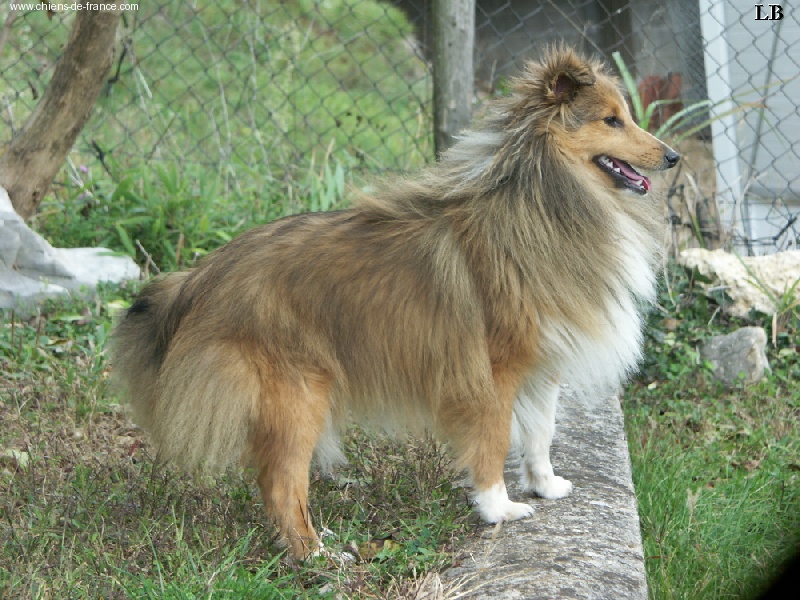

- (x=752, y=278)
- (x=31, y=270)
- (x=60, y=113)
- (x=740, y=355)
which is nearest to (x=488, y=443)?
(x=740, y=355)

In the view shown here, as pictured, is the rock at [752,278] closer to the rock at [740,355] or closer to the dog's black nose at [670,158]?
the rock at [740,355]

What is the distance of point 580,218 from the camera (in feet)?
10.6

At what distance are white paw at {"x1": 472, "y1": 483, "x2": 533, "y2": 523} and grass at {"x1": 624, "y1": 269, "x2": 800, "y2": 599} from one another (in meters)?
0.53

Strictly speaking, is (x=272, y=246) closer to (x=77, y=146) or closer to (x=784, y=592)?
(x=784, y=592)

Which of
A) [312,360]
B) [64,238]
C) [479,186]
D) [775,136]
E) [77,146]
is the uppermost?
[77,146]

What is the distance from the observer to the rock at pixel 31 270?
191 inches

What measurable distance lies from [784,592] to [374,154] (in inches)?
217

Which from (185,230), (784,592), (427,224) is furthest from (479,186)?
(185,230)

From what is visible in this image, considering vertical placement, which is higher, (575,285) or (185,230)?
(185,230)

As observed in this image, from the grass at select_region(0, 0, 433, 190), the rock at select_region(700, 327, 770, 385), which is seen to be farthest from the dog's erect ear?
the grass at select_region(0, 0, 433, 190)

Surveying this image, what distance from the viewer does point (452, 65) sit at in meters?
5.35

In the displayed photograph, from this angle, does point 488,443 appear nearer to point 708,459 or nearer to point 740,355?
point 708,459

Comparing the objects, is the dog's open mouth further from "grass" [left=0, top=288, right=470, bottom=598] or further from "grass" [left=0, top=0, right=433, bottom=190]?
"grass" [left=0, top=0, right=433, bottom=190]

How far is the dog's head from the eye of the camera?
10.6ft
